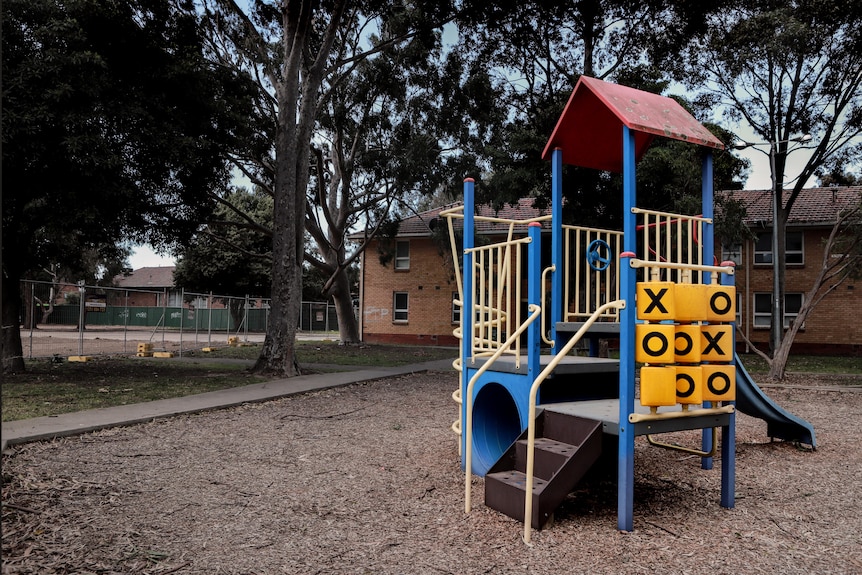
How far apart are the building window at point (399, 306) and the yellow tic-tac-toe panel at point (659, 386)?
25186 mm

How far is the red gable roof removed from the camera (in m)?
4.68

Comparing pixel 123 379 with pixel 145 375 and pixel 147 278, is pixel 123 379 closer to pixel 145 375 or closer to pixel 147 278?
pixel 145 375

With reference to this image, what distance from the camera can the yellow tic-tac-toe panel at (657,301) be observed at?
162 inches

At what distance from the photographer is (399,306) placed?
29.4m

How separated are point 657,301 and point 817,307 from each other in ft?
78.8

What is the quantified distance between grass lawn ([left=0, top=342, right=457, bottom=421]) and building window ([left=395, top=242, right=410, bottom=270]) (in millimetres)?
9759

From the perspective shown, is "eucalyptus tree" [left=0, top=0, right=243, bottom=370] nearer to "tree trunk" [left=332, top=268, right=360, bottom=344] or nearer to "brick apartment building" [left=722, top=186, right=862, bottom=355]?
"tree trunk" [left=332, top=268, right=360, bottom=344]

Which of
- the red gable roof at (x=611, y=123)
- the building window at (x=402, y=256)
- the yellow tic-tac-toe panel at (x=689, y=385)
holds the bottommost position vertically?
the yellow tic-tac-toe panel at (x=689, y=385)

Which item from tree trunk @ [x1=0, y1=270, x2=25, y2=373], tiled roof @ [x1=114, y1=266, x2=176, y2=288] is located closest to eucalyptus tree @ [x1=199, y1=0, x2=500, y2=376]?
tree trunk @ [x1=0, y1=270, x2=25, y2=373]

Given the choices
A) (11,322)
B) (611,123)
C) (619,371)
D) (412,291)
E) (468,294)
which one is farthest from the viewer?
(412,291)

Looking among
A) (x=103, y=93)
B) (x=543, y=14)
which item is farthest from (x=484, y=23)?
(x=103, y=93)

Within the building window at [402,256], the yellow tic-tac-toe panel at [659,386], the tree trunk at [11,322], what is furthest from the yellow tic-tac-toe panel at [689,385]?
the building window at [402,256]

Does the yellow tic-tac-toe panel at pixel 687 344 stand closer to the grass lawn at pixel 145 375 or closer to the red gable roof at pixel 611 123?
the red gable roof at pixel 611 123

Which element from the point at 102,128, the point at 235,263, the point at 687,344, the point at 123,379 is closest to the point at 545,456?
the point at 687,344
